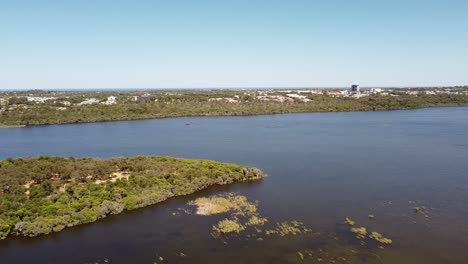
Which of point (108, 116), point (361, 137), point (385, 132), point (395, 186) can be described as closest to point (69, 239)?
point (395, 186)

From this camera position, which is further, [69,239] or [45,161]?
[45,161]

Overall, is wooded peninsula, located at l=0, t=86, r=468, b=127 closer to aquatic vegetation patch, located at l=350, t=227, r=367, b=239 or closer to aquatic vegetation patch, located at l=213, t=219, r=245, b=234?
aquatic vegetation patch, located at l=213, t=219, r=245, b=234

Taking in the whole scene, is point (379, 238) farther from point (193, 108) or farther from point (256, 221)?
point (193, 108)

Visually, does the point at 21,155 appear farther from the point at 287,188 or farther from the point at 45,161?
the point at 287,188

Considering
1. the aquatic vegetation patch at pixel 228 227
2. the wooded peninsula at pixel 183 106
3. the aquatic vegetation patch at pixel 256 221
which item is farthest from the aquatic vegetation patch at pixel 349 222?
the wooded peninsula at pixel 183 106

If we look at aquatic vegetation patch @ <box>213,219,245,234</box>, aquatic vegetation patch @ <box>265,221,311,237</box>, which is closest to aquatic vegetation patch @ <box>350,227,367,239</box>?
aquatic vegetation patch @ <box>265,221,311,237</box>

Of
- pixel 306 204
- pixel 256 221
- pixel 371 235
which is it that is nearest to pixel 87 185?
pixel 256 221

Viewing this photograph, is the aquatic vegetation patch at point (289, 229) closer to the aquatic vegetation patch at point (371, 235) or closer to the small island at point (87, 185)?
the aquatic vegetation patch at point (371, 235)
